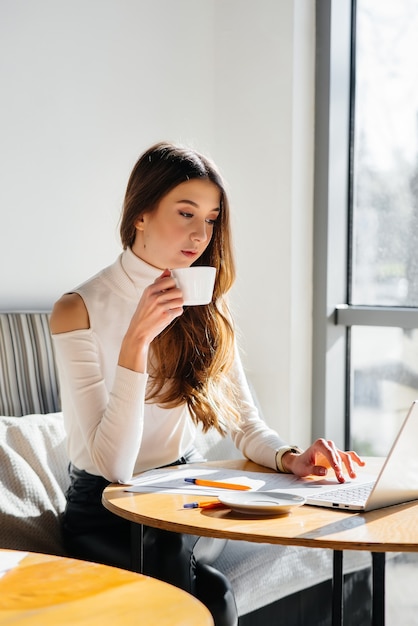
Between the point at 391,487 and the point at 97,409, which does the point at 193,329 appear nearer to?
the point at 97,409

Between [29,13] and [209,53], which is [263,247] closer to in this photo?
[209,53]

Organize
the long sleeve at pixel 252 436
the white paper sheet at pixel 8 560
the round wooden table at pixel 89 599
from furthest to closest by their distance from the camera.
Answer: the long sleeve at pixel 252 436, the white paper sheet at pixel 8 560, the round wooden table at pixel 89 599

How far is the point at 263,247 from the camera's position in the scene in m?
2.73

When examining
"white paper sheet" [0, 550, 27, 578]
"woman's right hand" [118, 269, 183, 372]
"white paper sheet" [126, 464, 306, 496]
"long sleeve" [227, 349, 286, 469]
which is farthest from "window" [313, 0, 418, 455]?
Result: "white paper sheet" [0, 550, 27, 578]

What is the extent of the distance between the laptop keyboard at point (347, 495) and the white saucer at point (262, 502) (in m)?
0.06

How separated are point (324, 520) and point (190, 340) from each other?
0.63 m

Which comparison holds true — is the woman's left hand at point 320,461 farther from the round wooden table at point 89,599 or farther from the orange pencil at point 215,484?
the round wooden table at point 89,599

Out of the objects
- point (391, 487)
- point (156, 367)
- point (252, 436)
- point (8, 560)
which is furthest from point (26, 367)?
point (8, 560)

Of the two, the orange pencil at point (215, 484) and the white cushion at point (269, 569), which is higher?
the orange pencil at point (215, 484)

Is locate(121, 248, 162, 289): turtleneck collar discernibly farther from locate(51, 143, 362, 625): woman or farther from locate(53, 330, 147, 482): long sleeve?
locate(53, 330, 147, 482): long sleeve

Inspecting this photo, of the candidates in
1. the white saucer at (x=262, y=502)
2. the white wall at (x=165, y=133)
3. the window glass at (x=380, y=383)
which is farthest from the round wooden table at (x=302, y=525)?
the window glass at (x=380, y=383)

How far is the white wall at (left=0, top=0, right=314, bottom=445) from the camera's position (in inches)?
88.4

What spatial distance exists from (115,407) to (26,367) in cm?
70

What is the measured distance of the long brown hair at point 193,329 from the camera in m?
1.66
